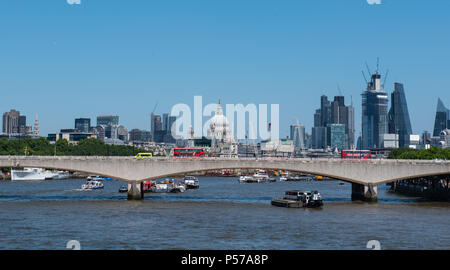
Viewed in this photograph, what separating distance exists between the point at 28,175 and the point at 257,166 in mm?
77874

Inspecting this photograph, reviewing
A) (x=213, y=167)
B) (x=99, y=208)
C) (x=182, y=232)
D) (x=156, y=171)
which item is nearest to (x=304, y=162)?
(x=213, y=167)

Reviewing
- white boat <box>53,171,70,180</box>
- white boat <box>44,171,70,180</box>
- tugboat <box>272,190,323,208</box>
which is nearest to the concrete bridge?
tugboat <box>272,190,323,208</box>

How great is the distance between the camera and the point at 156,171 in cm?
7138

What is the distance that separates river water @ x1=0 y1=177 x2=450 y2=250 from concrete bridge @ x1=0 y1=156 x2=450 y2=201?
3.83m

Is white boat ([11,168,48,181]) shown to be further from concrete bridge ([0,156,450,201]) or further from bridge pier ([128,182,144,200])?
bridge pier ([128,182,144,200])

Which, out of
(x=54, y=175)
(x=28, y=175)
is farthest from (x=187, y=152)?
(x=28, y=175)

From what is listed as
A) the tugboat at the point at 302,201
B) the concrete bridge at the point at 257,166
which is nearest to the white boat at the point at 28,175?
the concrete bridge at the point at 257,166

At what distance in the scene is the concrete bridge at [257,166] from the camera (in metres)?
70.5

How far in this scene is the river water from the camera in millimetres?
37031

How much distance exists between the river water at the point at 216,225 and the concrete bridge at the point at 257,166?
12.6 ft

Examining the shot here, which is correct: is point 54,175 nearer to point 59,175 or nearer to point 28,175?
point 59,175

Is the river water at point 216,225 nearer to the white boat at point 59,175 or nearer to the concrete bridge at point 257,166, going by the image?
the concrete bridge at point 257,166
